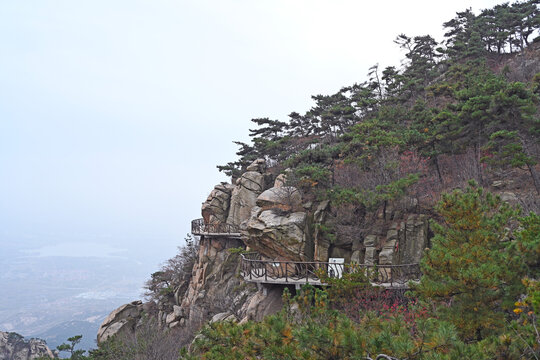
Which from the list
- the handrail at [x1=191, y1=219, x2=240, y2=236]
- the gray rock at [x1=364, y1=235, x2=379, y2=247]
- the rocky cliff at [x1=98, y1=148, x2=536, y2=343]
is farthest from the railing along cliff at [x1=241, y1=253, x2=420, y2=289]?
the handrail at [x1=191, y1=219, x2=240, y2=236]

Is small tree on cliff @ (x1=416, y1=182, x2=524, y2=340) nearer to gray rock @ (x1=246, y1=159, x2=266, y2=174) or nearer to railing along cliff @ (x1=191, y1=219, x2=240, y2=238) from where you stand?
railing along cliff @ (x1=191, y1=219, x2=240, y2=238)

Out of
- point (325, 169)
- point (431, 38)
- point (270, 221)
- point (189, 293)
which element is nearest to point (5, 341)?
point (189, 293)

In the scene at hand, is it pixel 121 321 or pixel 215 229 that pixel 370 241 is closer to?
pixel 215 229

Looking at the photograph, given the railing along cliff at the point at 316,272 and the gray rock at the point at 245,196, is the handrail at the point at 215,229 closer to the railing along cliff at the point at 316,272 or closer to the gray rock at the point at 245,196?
the gray rock at the point at 245,196

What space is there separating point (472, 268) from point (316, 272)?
8.81 meters

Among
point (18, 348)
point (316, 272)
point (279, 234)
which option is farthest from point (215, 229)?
point (18, 348)

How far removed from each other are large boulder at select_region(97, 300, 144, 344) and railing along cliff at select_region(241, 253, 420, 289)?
40.3 feet

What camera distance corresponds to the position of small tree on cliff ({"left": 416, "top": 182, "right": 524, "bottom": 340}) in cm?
628

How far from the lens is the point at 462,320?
6.78 meters

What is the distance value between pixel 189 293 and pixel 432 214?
17680 millimetres

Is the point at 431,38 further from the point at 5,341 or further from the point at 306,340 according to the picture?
the point at 5,341

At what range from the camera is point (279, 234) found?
55.1ft

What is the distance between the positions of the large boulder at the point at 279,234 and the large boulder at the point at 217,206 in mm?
8069

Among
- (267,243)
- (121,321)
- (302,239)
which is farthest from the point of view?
(121,321)
